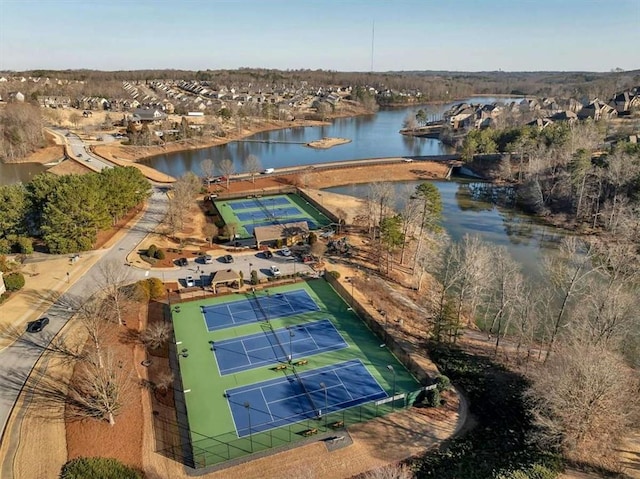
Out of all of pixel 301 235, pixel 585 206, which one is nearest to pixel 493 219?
pixel 585 206

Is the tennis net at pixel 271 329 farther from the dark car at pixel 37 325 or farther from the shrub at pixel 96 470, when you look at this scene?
the dark car at pixel 37 325

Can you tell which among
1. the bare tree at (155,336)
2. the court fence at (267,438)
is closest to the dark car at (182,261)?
the bare tree at (155,336)

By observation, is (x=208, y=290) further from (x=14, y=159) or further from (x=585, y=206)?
(x=14, y=159)

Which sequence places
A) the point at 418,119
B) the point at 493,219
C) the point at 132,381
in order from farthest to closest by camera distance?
1. the point at 418,119
2. the point at 493,219
3. the point at 132,381

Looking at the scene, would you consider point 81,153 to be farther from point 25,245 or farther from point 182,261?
point 182,261

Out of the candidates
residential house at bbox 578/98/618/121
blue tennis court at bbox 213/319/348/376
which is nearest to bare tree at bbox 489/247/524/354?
blue tennis court at bbox 213/319/348/376
